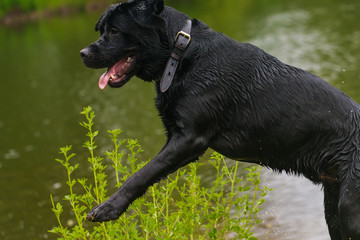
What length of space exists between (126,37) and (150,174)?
3.40 feet

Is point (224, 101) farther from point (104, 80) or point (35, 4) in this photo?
point (35, 4)

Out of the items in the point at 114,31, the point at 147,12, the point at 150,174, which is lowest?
the point at 150,174

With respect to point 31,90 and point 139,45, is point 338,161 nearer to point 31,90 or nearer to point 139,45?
point 139,45

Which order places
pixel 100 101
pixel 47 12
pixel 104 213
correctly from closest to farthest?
pixel 104 213
pixel 100 101
pixel 47 12

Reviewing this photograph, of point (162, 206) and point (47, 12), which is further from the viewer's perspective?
point (47, 12)

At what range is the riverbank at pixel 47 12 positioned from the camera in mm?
54531

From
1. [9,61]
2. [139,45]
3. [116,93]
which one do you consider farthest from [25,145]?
[9,61]

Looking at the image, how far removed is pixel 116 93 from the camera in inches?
691

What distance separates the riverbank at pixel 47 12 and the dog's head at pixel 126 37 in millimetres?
52480

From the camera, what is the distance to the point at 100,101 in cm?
1653

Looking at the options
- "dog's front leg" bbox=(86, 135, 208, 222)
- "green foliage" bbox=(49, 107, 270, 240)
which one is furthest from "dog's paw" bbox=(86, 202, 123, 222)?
"green foliage" bbox=(49, 107, 270, 240)

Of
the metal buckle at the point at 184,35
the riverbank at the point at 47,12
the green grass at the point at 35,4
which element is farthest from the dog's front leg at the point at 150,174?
the green grass at the point at 35,4

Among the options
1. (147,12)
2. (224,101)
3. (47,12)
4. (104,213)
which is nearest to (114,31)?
(147,12)

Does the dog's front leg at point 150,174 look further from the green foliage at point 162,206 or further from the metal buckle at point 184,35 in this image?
the metal buckle at point 184,35
